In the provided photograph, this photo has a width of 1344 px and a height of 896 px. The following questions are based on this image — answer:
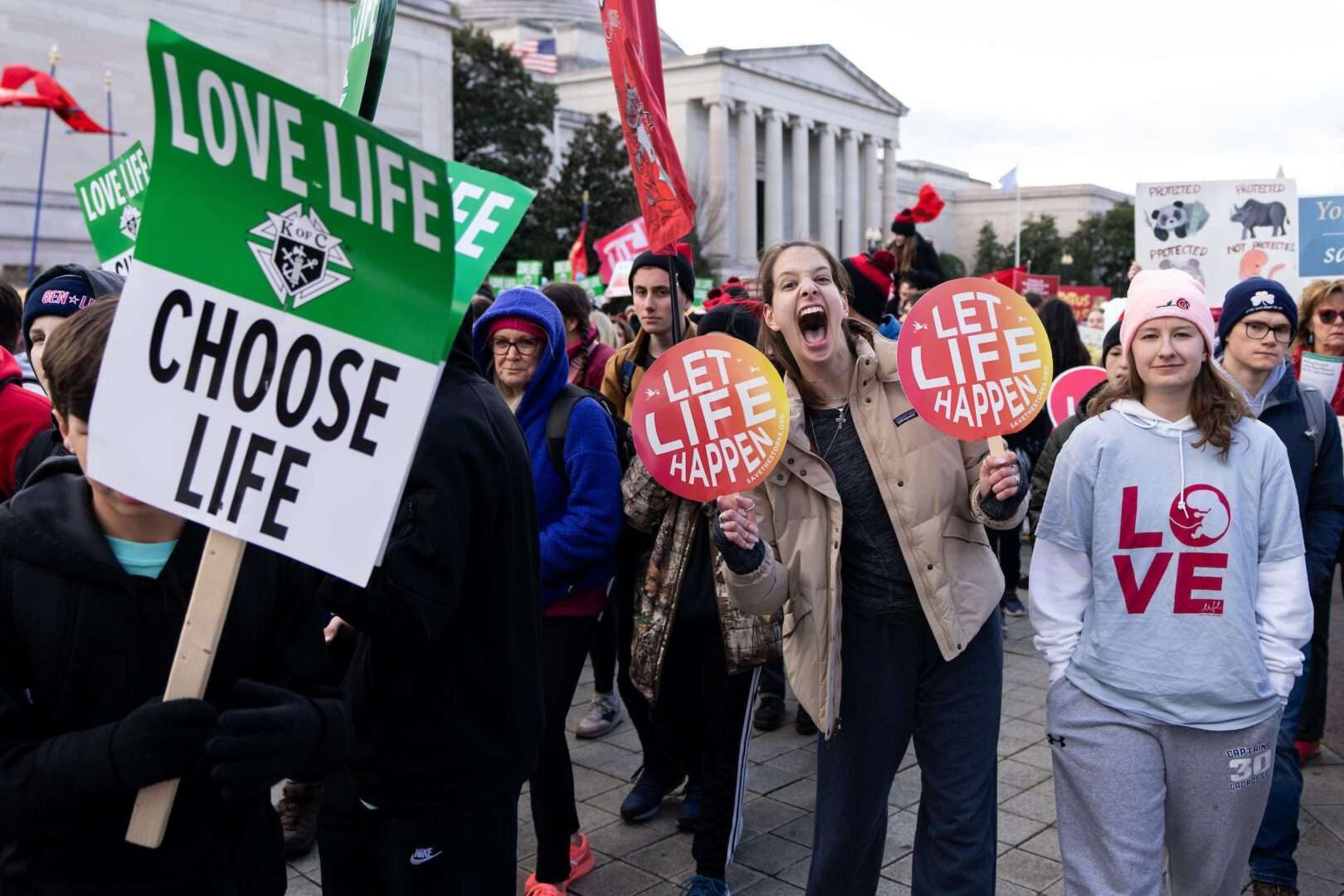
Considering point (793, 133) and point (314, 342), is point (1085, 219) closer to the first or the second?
point (793, 133)

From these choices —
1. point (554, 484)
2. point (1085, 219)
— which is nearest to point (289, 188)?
point (554, 484)

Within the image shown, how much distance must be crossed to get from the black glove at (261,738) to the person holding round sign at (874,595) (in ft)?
4.22

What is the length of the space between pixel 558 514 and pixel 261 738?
2144 millimetres

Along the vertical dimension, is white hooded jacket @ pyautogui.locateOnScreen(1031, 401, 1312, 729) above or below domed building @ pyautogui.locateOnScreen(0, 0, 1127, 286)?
below

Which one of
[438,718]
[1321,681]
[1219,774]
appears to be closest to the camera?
[438,718]

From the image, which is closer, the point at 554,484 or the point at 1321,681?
the point at 554,484

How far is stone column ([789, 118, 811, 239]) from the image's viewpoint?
75625 millimetres

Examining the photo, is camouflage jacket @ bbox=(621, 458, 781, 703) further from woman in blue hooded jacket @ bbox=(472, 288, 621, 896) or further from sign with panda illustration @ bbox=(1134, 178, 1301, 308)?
sign with panda illustration @ bbox=(1134, 178, 1301, 308)

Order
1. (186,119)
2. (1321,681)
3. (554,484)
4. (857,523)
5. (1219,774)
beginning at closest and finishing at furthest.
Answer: (186,119) < (1219,774) < (857,523) < (554,484) < (1321,681)

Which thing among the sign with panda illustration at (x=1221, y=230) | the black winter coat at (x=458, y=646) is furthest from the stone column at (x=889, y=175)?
the black winter coat at (x=458, y=646)

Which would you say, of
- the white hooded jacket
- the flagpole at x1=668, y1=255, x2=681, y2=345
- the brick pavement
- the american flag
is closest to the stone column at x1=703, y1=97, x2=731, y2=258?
the american flag

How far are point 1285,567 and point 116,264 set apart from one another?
441cm

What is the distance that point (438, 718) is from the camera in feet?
8.34

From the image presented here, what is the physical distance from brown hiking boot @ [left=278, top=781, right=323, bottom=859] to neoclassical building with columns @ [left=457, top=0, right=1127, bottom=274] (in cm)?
5320
